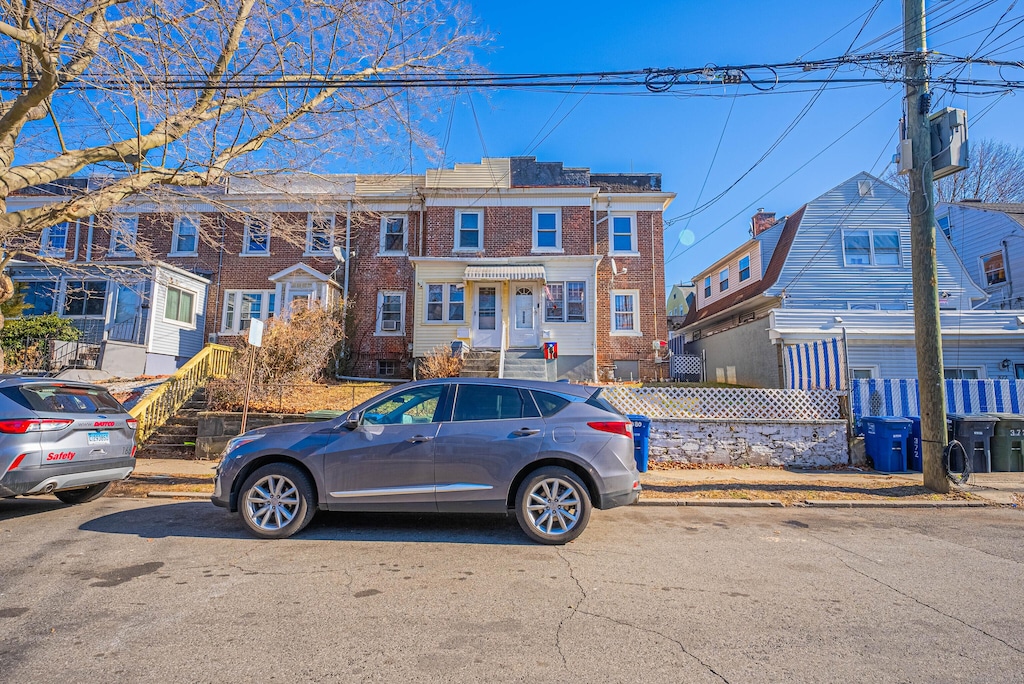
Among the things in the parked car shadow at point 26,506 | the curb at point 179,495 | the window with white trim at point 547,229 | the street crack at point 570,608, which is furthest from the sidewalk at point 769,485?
the window with white trim at point 547,229

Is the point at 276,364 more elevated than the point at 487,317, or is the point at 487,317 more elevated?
the point at 487,317

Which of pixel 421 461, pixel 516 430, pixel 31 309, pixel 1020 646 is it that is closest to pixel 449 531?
pixel 421 461

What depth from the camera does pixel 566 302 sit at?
731 inches

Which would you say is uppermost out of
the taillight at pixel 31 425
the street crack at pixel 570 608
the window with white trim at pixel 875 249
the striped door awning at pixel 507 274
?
the window with white trim at pixel 875 249

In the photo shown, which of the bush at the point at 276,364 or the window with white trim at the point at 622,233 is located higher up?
the window with white trim at the point at 622,233

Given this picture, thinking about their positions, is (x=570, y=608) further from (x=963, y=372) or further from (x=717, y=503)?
(x=963, y=372)

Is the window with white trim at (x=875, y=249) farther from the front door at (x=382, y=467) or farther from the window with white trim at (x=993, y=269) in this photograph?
the front door at (x=382, y=467)

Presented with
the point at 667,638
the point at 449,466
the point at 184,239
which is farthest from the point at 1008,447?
the point at 184,239

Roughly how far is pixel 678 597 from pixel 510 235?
1692 centimetres

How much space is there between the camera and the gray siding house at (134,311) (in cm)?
1741

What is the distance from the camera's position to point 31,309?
61.6 feet

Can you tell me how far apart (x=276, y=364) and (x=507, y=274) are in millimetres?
8358

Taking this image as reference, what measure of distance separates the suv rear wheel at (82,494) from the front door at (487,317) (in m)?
12.1

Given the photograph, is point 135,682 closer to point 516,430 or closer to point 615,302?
point 516,430
